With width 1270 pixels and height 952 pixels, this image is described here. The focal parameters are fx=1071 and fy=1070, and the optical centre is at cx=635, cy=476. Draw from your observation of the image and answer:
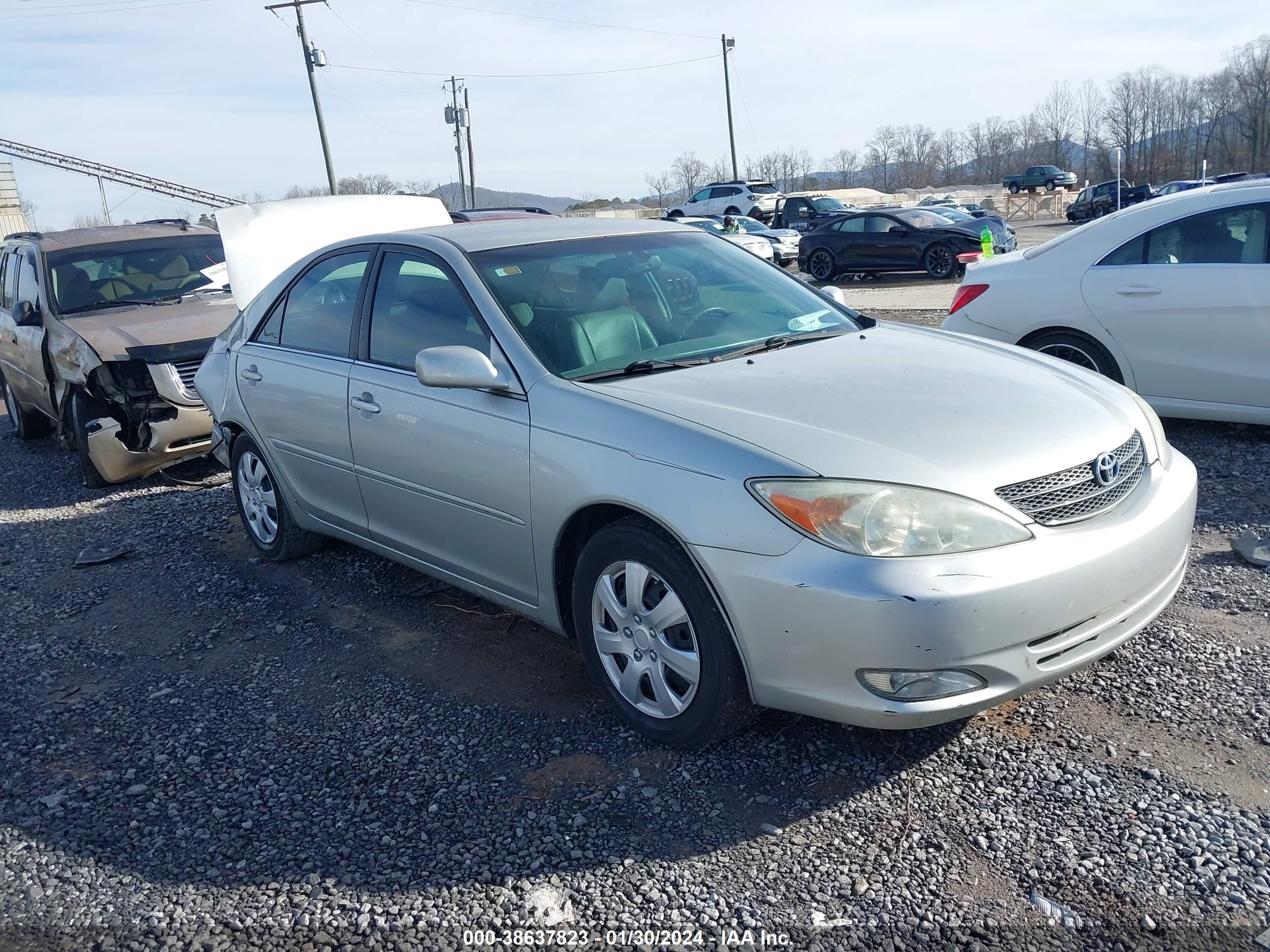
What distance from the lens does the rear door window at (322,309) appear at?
4.67 m

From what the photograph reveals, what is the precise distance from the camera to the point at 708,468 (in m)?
Result: 3.06

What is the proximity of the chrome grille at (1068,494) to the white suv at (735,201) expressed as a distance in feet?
121

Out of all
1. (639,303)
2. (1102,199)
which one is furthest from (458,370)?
(1102,199)

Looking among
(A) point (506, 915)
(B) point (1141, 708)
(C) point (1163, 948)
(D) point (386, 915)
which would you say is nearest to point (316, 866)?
(D) point (386, 915)

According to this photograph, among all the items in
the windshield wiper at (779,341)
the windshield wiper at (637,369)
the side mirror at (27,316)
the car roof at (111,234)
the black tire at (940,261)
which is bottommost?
the black tire at (940,261)

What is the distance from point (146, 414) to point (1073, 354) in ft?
20.4

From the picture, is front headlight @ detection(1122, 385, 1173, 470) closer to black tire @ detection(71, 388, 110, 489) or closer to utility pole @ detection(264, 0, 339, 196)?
black tire @ detection(71, 388, 110, 489)

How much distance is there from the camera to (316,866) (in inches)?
117

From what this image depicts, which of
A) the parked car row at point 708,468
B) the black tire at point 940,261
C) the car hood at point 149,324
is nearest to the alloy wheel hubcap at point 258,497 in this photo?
the parked car row at point 708,468

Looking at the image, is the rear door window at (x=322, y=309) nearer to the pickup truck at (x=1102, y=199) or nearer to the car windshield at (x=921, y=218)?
the car windshield at (x=921, y=218)

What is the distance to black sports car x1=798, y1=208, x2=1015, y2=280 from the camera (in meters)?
21.2

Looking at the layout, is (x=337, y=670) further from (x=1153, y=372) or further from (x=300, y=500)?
(x=1153, y=372)

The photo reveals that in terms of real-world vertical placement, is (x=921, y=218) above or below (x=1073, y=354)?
above

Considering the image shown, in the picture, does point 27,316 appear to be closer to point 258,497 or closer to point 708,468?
point 258,497
